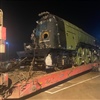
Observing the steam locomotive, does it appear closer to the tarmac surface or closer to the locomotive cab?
the locomotive cab

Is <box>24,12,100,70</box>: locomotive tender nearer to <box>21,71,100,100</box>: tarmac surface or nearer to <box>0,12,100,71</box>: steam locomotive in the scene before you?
<box>0,12,100,71</box>: steam locomotive

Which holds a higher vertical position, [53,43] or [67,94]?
[53,43]

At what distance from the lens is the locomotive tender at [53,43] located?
8625 mm

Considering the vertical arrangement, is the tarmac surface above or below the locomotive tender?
below

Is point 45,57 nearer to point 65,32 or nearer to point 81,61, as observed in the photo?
point 65,32

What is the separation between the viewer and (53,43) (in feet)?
30.9

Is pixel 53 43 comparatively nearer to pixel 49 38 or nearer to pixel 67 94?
pixel 49 38

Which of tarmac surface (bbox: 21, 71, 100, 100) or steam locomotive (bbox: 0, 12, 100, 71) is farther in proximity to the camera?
steam locomotive (bbox: 0, 12, 100, 71)

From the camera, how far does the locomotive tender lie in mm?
8625

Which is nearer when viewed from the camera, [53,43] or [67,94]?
[67,94]

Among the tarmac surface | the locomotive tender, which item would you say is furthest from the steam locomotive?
the tarmac surface

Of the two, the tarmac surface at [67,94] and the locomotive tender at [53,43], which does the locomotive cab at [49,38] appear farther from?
the tarmac surface at [67,94]

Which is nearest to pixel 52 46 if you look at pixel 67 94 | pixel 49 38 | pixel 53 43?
pixel 53 43

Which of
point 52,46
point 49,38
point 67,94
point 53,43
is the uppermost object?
point 49,38
